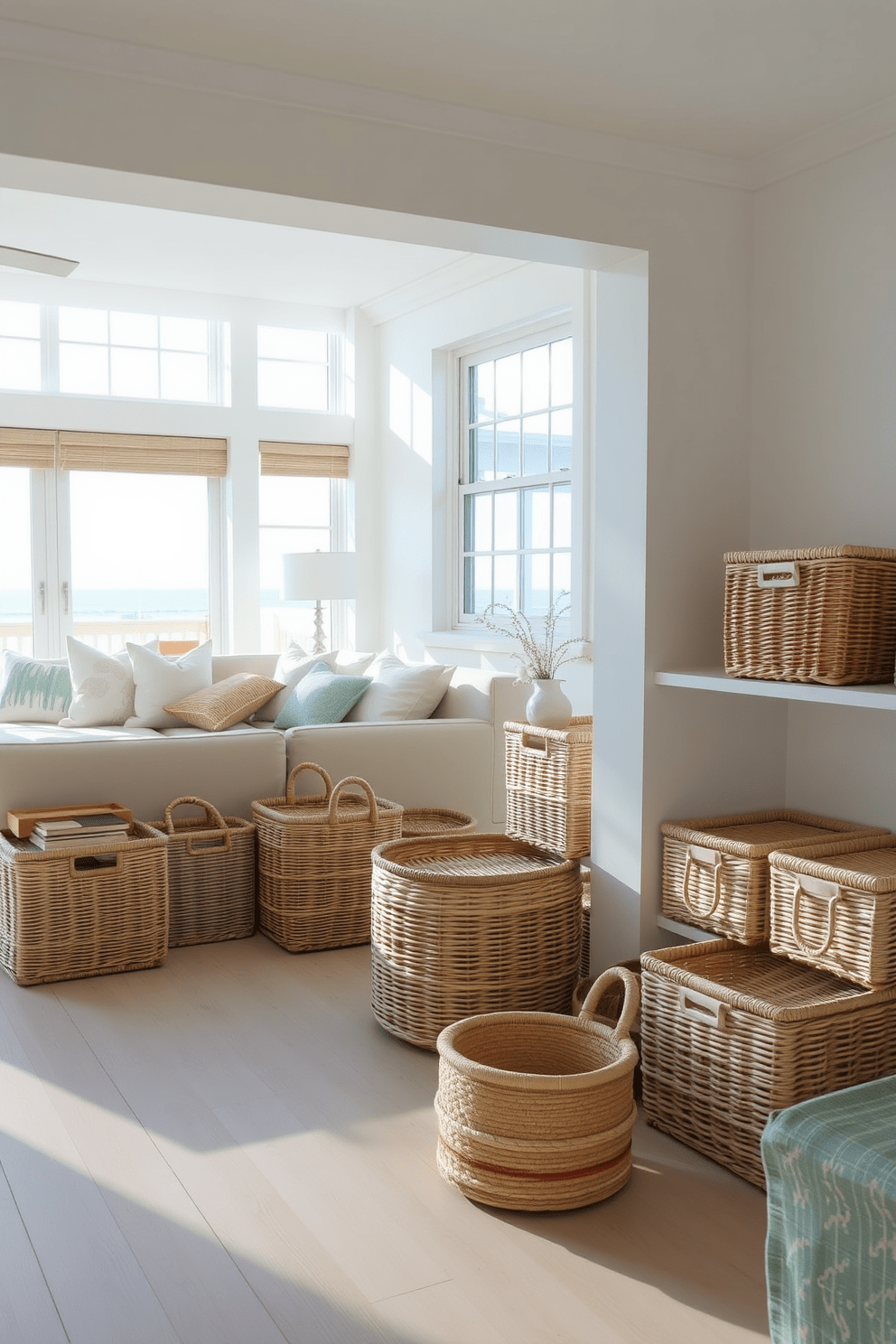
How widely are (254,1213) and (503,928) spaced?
0.99 metres

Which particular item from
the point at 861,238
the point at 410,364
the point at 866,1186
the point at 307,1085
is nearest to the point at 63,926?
the point at 307,1085

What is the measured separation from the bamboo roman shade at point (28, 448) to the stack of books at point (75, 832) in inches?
127

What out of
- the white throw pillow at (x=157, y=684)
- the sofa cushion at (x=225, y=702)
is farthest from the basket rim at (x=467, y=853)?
the white throw pillow at (x=157, y=684)

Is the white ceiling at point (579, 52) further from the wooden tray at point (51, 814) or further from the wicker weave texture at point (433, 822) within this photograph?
the wicker weave texture at point (433, 822)

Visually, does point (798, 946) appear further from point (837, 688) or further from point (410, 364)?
point (410, 364)

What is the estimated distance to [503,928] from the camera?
301 centimetres

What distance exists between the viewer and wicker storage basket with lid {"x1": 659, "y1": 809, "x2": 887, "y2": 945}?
8.86 ft

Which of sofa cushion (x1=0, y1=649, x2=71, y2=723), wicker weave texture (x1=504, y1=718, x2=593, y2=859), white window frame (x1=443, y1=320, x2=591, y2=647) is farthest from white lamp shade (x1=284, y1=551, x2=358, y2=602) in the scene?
wicker weave texture (x1=504, y1=718, x2=593, y2=859)

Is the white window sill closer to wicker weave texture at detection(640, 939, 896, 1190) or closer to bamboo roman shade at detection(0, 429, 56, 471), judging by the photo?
bamboo roman shade at detection(0, 429, 56, 471)

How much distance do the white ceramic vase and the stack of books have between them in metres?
1.34

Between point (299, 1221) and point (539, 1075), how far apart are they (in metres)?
0.53

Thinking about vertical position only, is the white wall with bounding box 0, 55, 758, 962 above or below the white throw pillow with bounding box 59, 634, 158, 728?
above

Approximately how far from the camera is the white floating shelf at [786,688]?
238 cm

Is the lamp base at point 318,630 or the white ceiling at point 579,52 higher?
the white ceiling at point 579,52
